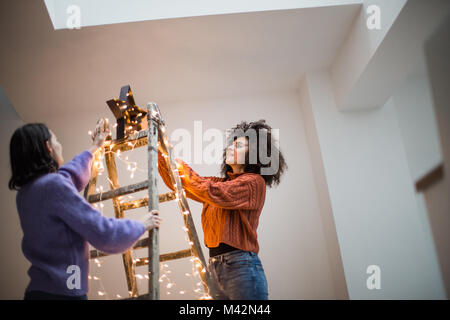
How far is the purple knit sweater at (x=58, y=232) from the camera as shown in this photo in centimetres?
108

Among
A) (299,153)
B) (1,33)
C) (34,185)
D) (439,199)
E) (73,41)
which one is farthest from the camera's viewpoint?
(299,153)

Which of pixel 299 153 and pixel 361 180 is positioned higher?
pixel 299 153

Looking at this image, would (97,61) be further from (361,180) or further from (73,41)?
(361,180)

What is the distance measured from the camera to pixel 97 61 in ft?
8.22

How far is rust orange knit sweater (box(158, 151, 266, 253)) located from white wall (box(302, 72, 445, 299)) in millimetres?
1121

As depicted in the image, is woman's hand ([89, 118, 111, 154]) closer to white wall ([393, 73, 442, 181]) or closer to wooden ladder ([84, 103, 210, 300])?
wooden ladder ([84, 103, 210, 300])

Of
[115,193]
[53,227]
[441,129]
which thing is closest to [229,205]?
[115,193]

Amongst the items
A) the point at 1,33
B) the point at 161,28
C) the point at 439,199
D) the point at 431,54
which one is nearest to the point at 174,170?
the point at 161,28

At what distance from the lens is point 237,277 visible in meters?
Answer: 1.45

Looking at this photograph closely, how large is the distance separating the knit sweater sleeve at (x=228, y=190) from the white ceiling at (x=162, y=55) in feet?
3.76

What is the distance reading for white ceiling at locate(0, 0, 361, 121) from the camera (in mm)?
2244

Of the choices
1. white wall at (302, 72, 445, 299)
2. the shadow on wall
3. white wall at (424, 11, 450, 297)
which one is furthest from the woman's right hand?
white wall at (424, 11, 450, 297)
